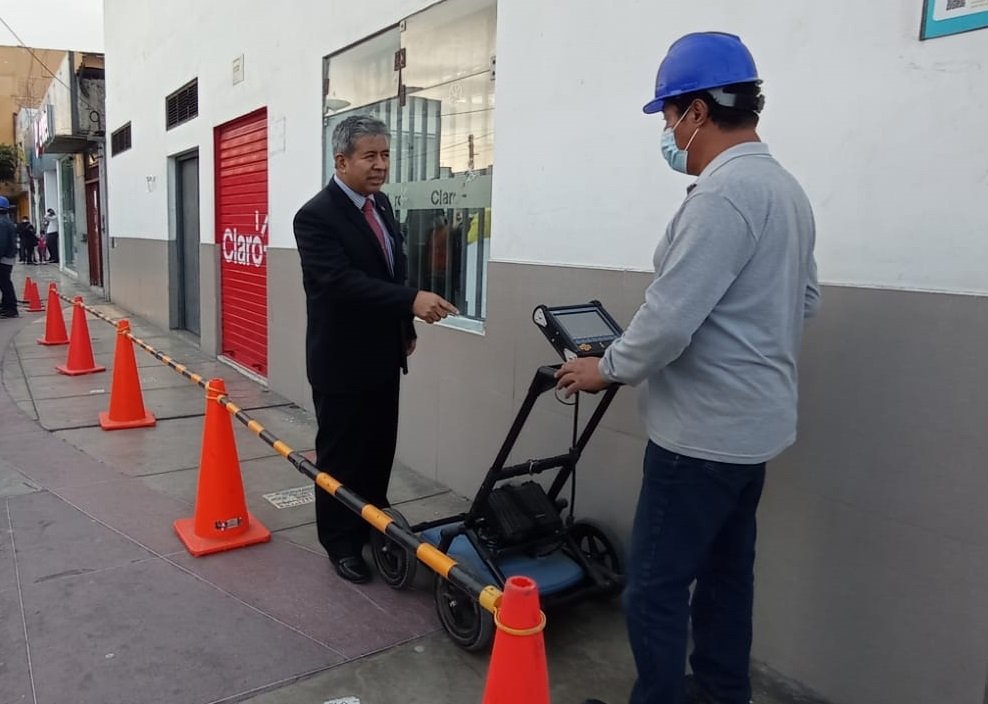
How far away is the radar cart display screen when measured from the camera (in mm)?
2494

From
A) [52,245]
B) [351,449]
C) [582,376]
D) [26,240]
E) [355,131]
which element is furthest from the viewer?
[52,245]

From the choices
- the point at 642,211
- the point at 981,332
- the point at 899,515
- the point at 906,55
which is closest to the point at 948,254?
the point at 981,332

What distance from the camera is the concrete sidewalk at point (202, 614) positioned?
279 centimetres

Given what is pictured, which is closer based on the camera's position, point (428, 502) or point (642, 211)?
point (642, 211)

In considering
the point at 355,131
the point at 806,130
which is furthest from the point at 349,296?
the point at 806,130

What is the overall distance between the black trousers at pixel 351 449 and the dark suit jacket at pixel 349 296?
0.09 metres

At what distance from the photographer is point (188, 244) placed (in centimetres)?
1095

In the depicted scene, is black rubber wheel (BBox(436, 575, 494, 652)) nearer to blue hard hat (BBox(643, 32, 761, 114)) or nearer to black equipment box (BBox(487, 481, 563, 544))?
black equipment box (BBox(487, 481, 563, 544))

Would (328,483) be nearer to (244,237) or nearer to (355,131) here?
(355,131)

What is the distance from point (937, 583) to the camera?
7.82ft

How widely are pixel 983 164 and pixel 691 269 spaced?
98 cm

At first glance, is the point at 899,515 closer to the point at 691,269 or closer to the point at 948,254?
the point at 948,254

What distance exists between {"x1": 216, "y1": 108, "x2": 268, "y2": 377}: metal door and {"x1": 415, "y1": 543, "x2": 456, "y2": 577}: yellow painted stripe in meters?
5.91

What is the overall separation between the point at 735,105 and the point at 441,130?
3.12 m
